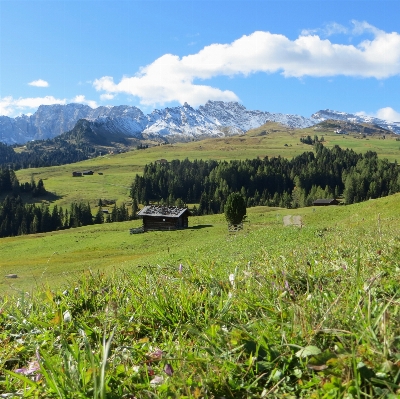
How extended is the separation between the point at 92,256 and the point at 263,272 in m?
59.1

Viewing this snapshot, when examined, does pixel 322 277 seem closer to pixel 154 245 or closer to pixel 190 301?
pixel 190 301

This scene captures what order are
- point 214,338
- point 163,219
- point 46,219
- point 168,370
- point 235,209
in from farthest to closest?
point 46,219 → point 163,219 → point 235,209 → point 214,338 → point 168,370

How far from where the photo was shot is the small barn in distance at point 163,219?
301 ft

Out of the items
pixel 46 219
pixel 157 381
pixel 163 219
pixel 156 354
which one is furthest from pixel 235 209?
pixel 46 219

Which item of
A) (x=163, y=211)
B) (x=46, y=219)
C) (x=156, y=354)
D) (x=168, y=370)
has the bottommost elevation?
(x=46, y=219)

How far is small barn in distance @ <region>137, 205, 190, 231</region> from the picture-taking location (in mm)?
91688

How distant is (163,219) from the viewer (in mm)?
92875

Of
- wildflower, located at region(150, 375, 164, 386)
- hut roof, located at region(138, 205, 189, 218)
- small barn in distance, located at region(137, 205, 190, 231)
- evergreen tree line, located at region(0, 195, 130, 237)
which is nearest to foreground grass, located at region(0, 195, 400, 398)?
wildflower, located at region(150, 375, 164, 386)

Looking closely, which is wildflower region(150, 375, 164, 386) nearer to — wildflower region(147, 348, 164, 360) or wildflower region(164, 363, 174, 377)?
wildflower region(164, 363, 174, 377)

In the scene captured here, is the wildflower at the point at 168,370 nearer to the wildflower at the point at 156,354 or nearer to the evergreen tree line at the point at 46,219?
the wildflower at the point at 156,354

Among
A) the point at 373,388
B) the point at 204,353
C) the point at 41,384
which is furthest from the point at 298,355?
the point at 41,384

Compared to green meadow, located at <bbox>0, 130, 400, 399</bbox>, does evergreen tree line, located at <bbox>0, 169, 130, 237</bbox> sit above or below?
below

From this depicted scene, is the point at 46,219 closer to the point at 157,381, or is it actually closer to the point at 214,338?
the point at 214,338

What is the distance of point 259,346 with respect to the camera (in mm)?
2715
